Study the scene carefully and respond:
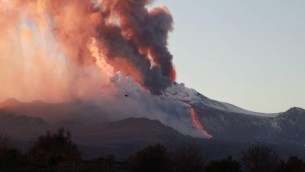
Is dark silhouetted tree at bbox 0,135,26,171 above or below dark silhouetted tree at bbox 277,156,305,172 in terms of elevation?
above

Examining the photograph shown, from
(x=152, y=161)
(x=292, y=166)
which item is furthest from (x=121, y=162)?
(x=292, y=166)

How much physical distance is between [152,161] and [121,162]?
39.1 feet

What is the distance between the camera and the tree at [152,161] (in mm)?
85875

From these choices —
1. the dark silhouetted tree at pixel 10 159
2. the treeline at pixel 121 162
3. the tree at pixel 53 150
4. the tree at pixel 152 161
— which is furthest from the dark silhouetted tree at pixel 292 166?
the dark silhouetted tree at pixel 10 159

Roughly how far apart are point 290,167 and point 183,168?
19438 millimetres

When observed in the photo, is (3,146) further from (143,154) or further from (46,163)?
(143,154)

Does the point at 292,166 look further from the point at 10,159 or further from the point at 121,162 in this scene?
the point at 10,159

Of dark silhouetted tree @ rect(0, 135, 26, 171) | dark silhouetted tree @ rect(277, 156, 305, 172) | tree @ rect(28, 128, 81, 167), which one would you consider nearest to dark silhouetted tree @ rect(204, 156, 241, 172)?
dark silhouetted tree @ rect(277, 156, 305, 172)

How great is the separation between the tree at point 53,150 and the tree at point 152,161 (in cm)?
906

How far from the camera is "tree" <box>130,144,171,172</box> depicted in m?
85.9

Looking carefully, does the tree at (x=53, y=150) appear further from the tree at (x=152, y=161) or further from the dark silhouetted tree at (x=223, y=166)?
the dark silhouetted tree at (x=223, y=166)

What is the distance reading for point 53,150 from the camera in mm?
91812

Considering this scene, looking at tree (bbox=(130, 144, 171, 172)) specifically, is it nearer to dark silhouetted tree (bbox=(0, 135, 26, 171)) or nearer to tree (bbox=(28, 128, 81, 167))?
tree (bbox=(28, 128, 81, 167))

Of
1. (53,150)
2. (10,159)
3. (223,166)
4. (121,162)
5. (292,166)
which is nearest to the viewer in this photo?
(121,162)
